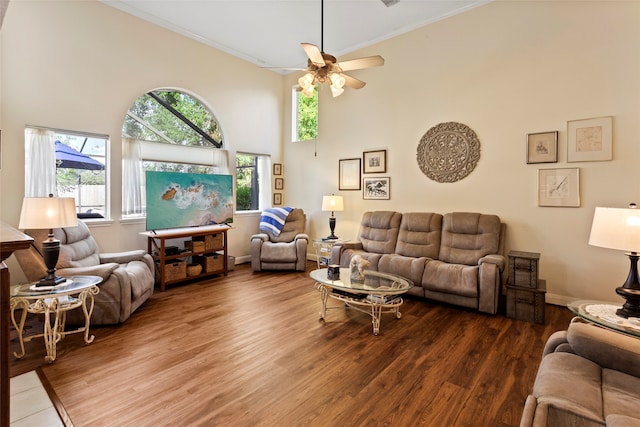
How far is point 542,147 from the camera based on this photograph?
362 centimetres

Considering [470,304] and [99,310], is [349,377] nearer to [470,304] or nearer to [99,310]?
[470,304]

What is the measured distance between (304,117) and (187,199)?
9.75 feet

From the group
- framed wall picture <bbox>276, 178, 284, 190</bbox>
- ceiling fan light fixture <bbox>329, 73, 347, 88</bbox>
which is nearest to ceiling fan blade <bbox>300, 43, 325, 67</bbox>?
ceiling fan light fixture <bbox>329, 73, 347, 88</bbox>

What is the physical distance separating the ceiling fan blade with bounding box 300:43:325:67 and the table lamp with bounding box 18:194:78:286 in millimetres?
2516

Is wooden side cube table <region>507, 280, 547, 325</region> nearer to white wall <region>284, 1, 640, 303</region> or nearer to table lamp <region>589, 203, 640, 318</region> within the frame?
white wall <region>284, 1, 640, 303</region>

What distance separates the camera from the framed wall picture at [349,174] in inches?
209

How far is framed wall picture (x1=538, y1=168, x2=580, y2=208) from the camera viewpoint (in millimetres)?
3420

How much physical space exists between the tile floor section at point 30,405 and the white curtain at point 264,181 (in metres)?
4.33

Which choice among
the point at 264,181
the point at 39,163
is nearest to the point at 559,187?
the point at 264,181

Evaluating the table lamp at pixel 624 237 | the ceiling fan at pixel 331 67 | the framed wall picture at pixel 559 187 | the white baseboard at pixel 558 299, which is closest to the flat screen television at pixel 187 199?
the ceiling fan at pixel 331 67

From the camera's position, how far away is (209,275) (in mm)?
4785

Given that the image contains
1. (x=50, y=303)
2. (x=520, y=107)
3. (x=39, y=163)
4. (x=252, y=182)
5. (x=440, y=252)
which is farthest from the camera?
(x=252, y=182)

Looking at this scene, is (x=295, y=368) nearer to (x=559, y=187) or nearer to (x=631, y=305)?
(x=631, y=305)

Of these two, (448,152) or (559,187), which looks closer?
(559,187)
